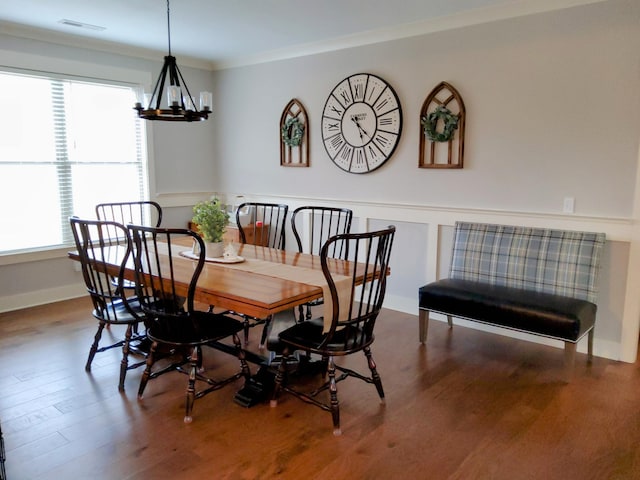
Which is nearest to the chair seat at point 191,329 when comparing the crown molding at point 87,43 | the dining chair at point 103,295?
the dining chair at point 103,295

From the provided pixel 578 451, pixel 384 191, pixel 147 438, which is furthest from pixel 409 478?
pixel 384 191

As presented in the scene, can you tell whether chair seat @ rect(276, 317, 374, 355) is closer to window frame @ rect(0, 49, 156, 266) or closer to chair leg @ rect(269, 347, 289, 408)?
chair leg @ rect(269, 347, 289, 408)

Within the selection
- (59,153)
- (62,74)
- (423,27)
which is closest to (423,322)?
(423,27)

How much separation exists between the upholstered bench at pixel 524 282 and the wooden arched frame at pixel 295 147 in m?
1.88

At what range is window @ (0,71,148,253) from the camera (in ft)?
14.1

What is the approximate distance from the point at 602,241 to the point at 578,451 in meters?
1.55

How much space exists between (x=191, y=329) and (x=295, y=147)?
2907 millimetres

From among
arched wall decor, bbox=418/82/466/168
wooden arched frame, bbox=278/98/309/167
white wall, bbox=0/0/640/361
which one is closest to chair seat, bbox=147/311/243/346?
white wall, bbox=0/0/640/361

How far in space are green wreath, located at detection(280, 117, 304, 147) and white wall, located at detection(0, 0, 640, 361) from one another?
5.5 inches

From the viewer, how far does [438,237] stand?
4133 mm

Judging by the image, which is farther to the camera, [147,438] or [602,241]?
[602,241]

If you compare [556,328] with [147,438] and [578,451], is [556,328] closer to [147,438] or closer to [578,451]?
[578,451]

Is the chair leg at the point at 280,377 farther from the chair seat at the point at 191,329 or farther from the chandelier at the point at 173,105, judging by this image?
the chandelier at the point at 173,105

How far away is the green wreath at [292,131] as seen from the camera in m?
4.96
